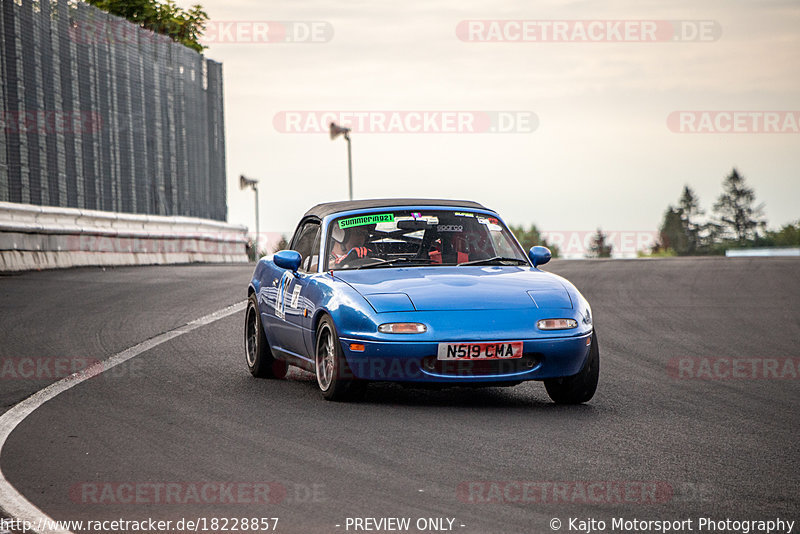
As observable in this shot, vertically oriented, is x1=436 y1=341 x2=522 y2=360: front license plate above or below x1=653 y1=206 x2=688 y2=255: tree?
above

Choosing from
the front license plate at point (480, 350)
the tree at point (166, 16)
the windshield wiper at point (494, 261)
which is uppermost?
the tree at point (166, 16)

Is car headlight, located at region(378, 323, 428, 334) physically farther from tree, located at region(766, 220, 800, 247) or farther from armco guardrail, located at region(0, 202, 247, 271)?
tree, located at region(766, 220, 800, 247)

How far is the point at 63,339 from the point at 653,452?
22.9 feet

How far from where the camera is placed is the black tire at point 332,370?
323 inches

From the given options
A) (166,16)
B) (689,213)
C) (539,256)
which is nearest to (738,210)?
(689,213)

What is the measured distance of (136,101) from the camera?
28938mm

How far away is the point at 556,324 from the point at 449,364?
30.6 inches

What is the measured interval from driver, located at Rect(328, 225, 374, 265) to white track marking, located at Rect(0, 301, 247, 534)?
220 cm

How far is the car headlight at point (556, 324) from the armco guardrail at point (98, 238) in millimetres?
14064

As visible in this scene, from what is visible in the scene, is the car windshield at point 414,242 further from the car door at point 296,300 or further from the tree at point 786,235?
the tree at point 786,235

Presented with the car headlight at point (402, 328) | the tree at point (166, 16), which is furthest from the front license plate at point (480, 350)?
the tree at point (166, 16)

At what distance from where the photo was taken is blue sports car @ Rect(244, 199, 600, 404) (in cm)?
801

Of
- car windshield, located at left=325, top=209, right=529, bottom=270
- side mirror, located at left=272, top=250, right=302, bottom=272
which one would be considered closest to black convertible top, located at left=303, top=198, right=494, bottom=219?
car windshield, located at left=325, top=209, right=529, bottom=270

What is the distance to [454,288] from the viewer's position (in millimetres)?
A: 8367
